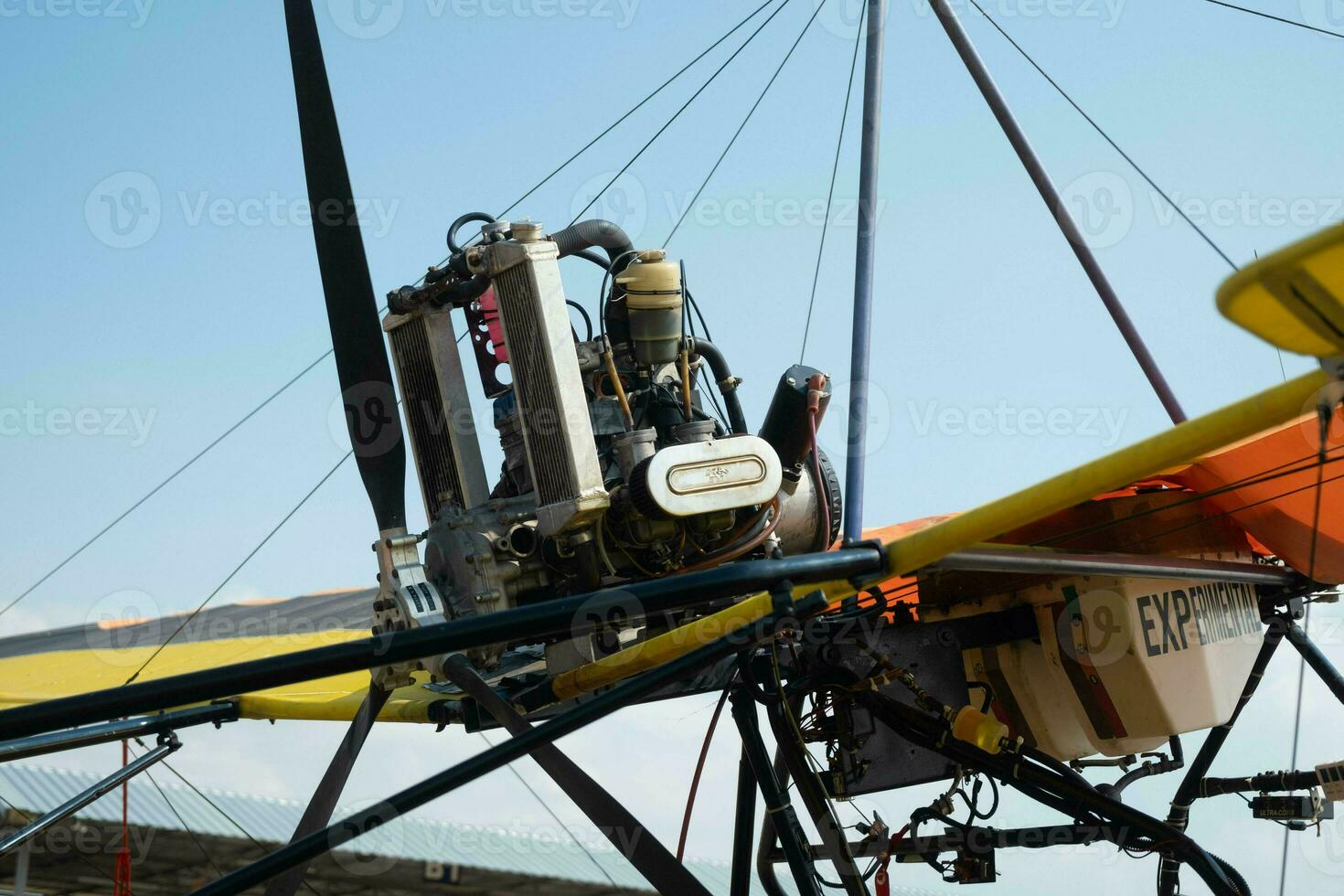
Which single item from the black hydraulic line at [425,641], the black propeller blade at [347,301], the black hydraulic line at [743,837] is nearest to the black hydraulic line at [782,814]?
the black hydraulic line at [743,837]

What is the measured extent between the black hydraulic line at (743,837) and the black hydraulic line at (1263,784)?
2398mm

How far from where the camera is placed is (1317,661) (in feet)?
20.7

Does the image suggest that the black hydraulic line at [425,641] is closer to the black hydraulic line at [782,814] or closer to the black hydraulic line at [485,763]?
the black hydraulic line at [485,763]

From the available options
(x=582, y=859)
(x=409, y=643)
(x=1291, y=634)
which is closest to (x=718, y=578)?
(x=409, y=643)

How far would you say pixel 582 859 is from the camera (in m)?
15.5

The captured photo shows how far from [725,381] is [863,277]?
4.18 feet

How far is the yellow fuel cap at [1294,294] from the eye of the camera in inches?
92.3

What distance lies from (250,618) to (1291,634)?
27.7ft

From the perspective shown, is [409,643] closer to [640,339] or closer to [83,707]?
[83,707]

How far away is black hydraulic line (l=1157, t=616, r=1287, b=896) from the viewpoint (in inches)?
234

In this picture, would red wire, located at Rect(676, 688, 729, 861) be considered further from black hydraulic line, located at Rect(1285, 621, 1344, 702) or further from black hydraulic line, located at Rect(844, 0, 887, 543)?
black hydraulic line, located at Rect(1285, 621, 1344, 702)

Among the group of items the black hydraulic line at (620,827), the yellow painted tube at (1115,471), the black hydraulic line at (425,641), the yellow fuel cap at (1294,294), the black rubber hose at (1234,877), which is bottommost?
the black rubber hose at (1234,877)

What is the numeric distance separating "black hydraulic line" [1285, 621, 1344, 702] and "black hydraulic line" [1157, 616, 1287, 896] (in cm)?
20

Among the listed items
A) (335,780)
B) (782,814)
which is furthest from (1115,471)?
(335,780)
